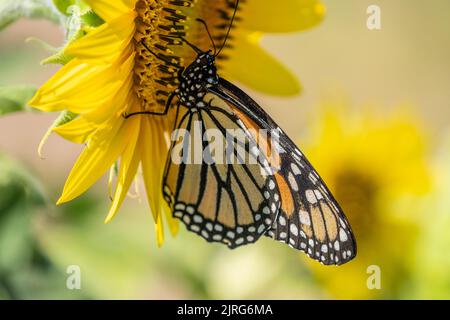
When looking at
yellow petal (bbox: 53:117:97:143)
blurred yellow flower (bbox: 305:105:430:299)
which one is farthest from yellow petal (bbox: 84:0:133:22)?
blurred yellow flower (bbox: 305:105:430:299)

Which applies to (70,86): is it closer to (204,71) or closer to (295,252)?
(204,71)

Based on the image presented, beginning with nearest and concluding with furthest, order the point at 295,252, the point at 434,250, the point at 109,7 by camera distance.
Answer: the point at 109,7
the point at 434,250
the point at 295,252

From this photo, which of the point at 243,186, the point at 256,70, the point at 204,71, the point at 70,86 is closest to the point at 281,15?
the point at 256,70

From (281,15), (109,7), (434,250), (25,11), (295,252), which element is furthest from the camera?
(295,252)

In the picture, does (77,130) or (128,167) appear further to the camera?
(128,167)

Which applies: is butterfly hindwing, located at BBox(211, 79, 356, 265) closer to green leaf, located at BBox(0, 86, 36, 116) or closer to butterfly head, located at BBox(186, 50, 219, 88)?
butterfly head, located at BBox(186, 50, 219, 88)

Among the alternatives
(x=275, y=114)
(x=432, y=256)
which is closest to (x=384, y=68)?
(x=275, y=114)
